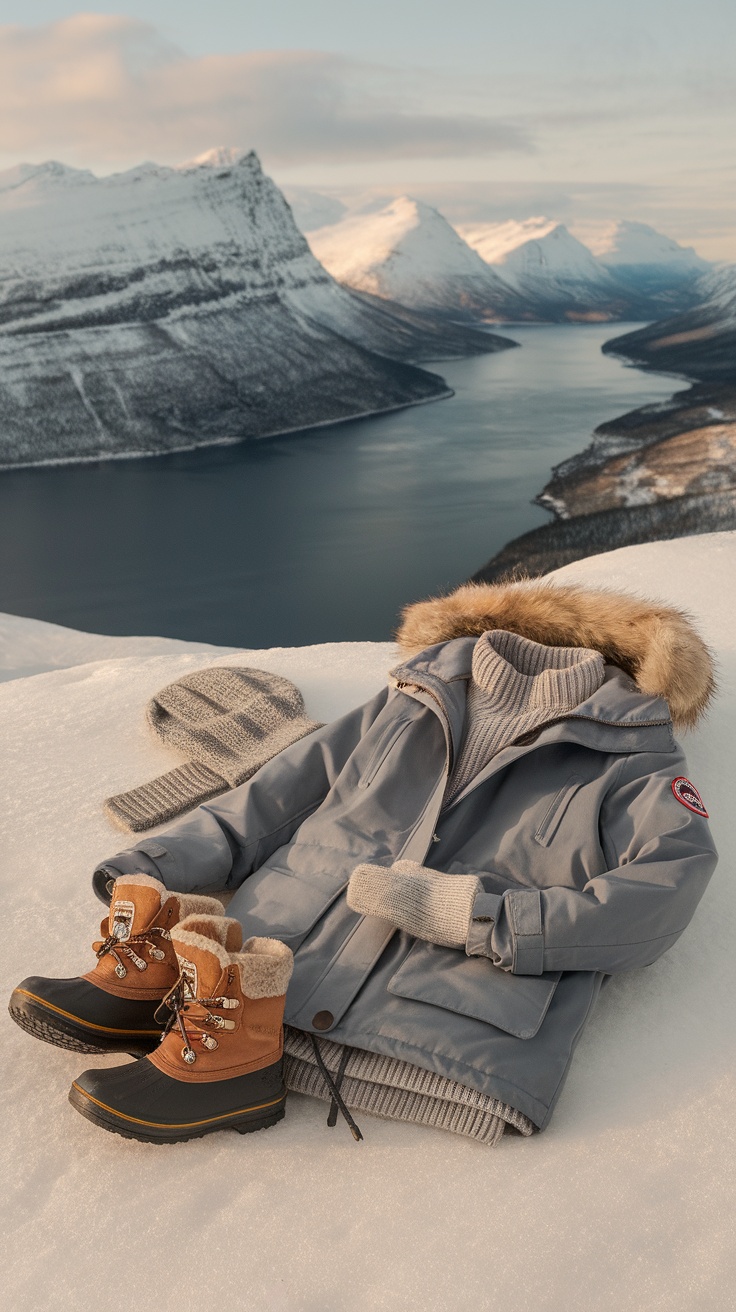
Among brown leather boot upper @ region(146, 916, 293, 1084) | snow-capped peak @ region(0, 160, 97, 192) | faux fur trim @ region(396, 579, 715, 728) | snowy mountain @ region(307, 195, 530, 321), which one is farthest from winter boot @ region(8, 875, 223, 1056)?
snowy mountain @ region(307, 195, 530, 321)

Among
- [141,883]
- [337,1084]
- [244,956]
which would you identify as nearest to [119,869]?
[141,883]

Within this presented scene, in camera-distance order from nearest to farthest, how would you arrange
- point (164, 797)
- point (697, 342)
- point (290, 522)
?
point (164, 797), point (290, 522), point (697, 342)

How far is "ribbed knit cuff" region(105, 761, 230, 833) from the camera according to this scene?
80.2 inches

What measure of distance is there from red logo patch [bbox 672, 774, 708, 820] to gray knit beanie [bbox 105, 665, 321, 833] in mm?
1042

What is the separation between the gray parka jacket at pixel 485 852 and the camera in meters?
1.24

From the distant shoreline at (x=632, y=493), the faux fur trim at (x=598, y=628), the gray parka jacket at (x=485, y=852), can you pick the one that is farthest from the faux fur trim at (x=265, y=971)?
the distant shoreline at (x=632, y=493)

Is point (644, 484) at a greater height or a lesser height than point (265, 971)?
lesser

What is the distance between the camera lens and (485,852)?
1512mm

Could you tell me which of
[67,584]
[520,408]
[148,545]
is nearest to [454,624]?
[67,584]

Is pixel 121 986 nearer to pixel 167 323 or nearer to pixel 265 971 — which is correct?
pixel 265 971

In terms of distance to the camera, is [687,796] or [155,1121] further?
[687,796]

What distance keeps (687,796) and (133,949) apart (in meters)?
0.85

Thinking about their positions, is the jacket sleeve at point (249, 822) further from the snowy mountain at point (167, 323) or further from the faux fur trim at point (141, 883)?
the snowy mountain at point (167, 323)

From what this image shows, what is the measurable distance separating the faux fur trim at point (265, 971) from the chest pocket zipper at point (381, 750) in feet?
1.45
